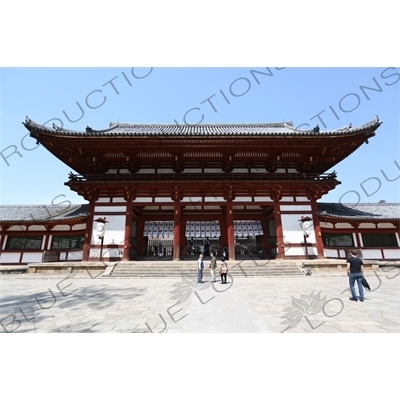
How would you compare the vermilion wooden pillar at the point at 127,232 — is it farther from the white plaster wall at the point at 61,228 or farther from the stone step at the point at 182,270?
the white plaster wall at the point at 61,228

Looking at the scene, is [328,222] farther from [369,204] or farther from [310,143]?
[369,204]

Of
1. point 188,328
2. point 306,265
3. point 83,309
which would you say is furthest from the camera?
point 306,265

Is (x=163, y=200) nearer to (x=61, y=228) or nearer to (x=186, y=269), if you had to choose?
(x=186, y=269)

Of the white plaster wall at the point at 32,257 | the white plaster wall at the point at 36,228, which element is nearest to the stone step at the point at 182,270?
the white plaster wall at the point at 32,257

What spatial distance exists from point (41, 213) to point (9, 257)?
367 centimetres

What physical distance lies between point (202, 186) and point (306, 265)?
768 cm

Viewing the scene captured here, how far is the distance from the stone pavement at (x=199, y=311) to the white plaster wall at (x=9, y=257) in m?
9.71

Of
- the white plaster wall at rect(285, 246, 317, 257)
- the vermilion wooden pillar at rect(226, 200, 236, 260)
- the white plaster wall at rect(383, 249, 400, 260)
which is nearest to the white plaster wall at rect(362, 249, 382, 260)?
the white plaster wall at rect(383, 249, 400, 260)

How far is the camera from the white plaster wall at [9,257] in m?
15.5

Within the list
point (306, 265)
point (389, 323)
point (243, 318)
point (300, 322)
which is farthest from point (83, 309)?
point (306, 265)

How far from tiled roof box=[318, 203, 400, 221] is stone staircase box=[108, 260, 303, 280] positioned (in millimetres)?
5100

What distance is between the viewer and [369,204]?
775 inches

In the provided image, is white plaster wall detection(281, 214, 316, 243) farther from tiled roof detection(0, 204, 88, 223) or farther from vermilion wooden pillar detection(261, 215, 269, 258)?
tiled roof detection(0, 204, 88, 223)

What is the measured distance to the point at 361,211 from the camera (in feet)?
58.4
